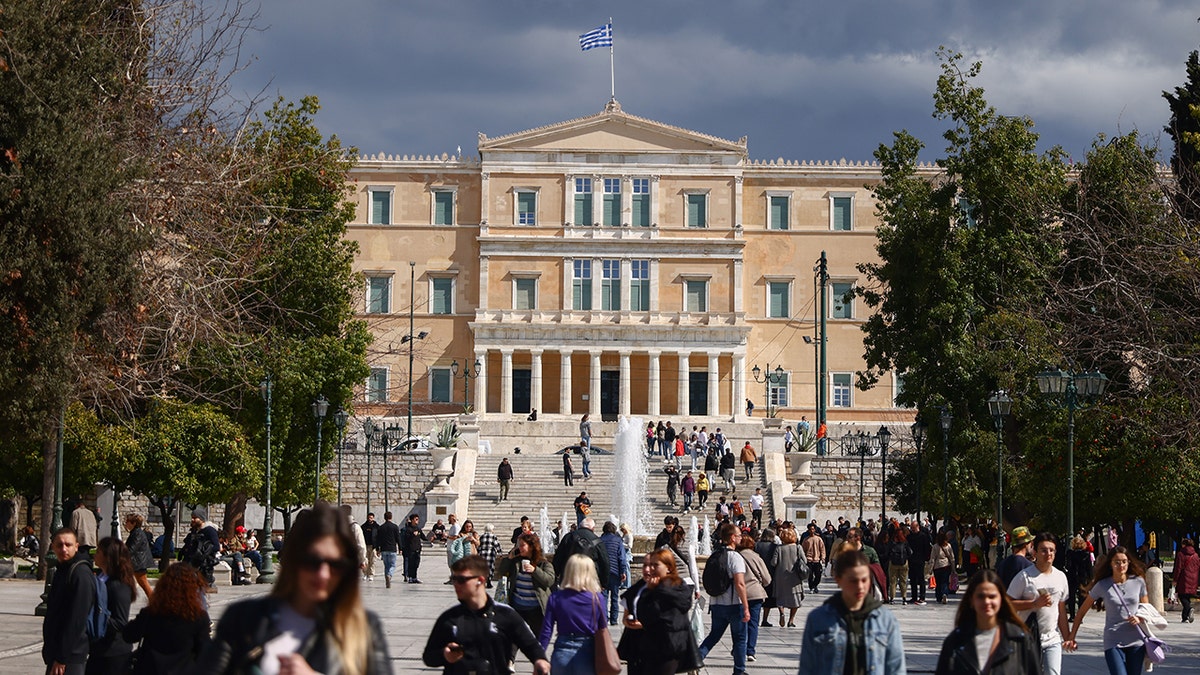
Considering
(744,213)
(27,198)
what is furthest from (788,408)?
(27,198)

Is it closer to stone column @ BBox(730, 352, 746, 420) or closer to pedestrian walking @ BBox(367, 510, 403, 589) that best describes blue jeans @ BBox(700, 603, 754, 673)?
pedestrian walking @ BBox(367, 510, 403, 589)

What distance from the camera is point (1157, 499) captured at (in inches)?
989

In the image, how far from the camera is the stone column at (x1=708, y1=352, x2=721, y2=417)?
65.1 m

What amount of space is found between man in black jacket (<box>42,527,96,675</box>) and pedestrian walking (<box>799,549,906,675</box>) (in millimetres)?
4288

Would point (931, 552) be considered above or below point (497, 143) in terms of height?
below

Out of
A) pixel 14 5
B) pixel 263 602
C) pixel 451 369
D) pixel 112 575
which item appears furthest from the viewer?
pixel 451 369

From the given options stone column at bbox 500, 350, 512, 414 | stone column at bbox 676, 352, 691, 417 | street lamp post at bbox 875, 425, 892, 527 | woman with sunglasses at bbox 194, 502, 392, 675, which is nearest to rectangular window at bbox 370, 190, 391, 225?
stone column at bbox 500, 350, 512, 414

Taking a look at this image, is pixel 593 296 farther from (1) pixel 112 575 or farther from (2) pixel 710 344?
(1) pixel 112 575

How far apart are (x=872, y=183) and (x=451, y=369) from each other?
63.8 feet

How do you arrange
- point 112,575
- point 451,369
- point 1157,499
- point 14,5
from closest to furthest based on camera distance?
point 112,575 → point 14,5 → point 1157,499 → point 451,369

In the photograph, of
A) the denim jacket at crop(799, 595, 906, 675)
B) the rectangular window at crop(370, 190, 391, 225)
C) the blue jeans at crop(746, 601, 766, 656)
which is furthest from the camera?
the rectangular window at crop(370, 190, 391, 225)

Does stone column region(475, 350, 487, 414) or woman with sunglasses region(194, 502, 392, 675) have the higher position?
stone column region(475, 350, 487, 414)

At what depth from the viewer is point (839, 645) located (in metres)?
6.61

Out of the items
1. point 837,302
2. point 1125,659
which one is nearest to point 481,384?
point 837,302
